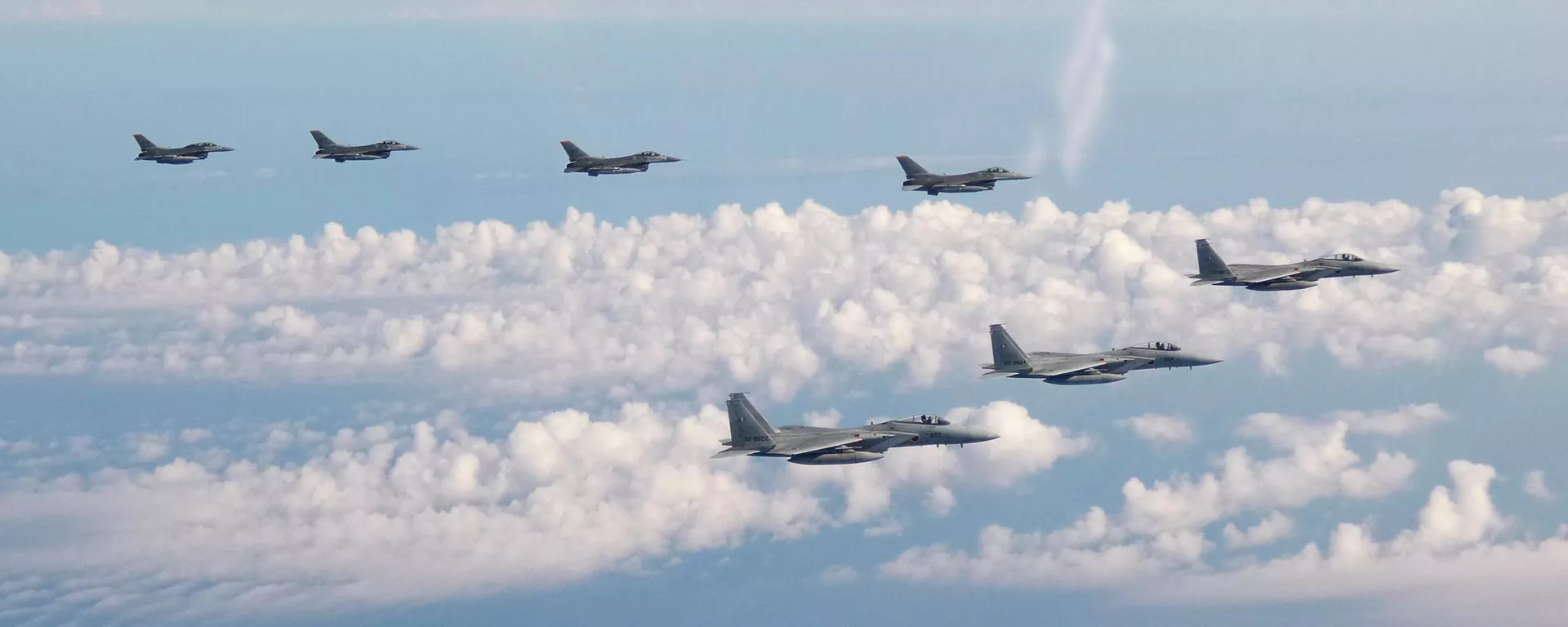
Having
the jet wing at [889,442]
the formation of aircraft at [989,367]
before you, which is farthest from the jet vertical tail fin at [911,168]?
the jet wing at [889,442]

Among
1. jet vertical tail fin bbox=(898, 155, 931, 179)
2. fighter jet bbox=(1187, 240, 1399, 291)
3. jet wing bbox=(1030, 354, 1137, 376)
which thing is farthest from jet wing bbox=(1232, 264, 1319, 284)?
jet vertical tail fin bbox=(898, 155, 931, 179)

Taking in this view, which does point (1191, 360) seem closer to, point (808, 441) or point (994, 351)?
point (994, 351)

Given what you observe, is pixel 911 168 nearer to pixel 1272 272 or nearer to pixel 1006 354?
pixel 1006 354

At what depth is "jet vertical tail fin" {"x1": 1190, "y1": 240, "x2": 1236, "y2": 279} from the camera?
604 ft

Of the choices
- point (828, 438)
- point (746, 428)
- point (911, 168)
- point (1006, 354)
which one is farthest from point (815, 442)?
point (911, 168)

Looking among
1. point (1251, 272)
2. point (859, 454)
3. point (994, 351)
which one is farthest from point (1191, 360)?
point (859, 454)

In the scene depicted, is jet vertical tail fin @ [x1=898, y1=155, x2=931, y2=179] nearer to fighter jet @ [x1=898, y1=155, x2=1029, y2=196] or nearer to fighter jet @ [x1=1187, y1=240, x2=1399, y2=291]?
fighter jet @ [x1=898, y1=155, x2=1029, y2=196]

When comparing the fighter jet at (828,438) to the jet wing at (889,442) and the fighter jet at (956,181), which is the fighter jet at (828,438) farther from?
the fighter jet at (956,181)

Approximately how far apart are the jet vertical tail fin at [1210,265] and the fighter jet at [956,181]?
71.8 ft

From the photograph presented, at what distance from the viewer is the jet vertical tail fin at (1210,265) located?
18412cm

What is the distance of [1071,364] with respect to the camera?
594 feet

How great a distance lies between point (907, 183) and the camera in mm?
192500

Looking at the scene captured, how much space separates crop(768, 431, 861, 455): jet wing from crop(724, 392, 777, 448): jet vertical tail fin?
1957 millimetres

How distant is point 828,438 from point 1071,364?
113 ft
